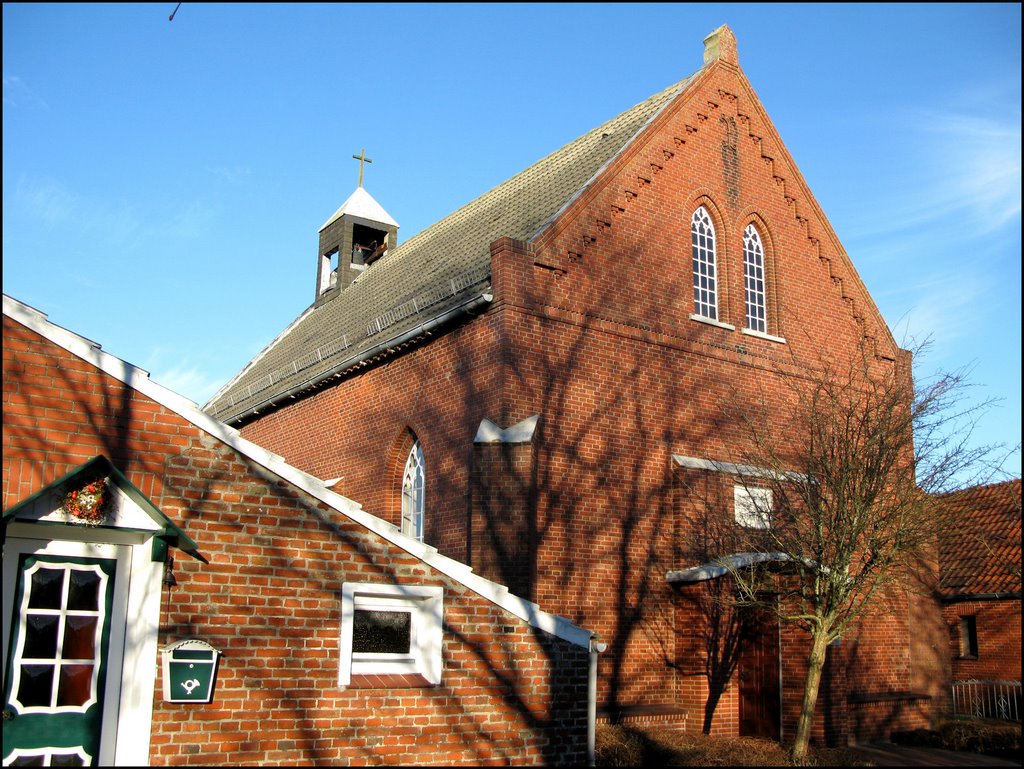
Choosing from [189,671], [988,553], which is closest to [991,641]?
[988,553]

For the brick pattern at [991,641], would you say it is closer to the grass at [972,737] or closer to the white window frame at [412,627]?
the grass at [972,737]

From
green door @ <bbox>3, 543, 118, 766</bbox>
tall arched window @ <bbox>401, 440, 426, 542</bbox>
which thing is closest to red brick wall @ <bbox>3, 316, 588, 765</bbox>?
Result: green door @ <bbox>3, 543, 118, 766</bbox>

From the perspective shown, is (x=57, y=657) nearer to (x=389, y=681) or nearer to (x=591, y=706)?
(x=389, y=681)

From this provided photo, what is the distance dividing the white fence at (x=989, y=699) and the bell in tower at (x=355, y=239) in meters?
19.5

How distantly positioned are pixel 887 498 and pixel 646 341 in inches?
187

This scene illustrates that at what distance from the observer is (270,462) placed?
10055 millimetres

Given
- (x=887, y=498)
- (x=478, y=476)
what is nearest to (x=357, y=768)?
(x=478, y=476)

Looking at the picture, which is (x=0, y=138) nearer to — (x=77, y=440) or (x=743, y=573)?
(x=77, y=440)

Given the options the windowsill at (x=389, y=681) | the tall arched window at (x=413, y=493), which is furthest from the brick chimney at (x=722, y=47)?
the windowsill at (x=389, y=681)

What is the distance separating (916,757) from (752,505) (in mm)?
4760

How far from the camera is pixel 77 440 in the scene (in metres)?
9.12

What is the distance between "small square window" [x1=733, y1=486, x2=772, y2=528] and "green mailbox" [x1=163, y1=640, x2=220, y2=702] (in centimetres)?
917

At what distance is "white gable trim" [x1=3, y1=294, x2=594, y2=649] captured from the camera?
921 cm

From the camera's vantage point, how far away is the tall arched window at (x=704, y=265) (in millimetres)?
18594
